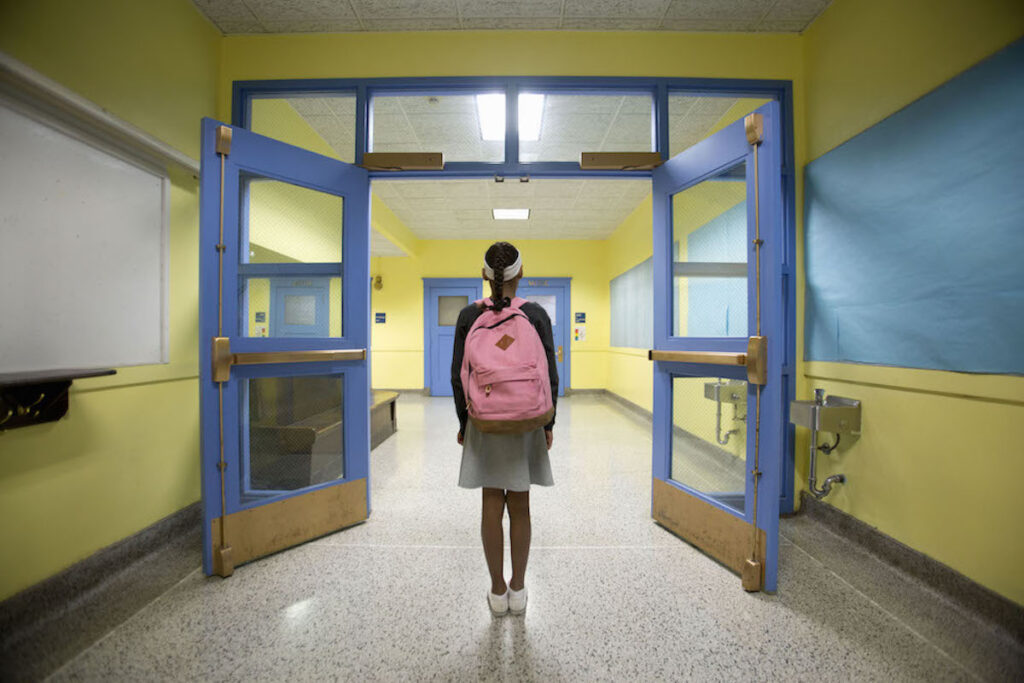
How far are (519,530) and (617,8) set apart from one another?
2794 mm

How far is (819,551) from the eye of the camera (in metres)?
1.83

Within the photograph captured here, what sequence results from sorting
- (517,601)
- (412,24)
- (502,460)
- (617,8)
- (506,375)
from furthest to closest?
1. (412,24)
2. (617,8)
3. (517,601)
4. (502,460)
5. (506,375)

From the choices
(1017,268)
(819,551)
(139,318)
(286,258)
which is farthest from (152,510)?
(1017,268)

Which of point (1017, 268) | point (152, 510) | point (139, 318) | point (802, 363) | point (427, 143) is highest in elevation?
point (427, 143)

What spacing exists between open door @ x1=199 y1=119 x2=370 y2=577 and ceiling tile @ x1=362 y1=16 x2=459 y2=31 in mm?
943

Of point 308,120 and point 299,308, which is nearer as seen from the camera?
point 299,308

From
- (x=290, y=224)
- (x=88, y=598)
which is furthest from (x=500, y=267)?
(x=88, y=598)

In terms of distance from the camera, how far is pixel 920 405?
1.59m

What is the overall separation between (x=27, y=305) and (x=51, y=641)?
119cm

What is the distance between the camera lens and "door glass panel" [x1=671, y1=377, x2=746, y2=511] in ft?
6.95

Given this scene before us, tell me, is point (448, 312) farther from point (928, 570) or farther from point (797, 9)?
point (928, 570)

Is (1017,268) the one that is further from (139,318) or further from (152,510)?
(152,510)

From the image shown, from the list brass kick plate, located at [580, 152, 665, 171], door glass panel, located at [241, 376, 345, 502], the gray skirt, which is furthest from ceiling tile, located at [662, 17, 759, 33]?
door glass panel, located at [241, 376, 345, 502]

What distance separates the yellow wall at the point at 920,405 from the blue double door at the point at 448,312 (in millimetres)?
4865
